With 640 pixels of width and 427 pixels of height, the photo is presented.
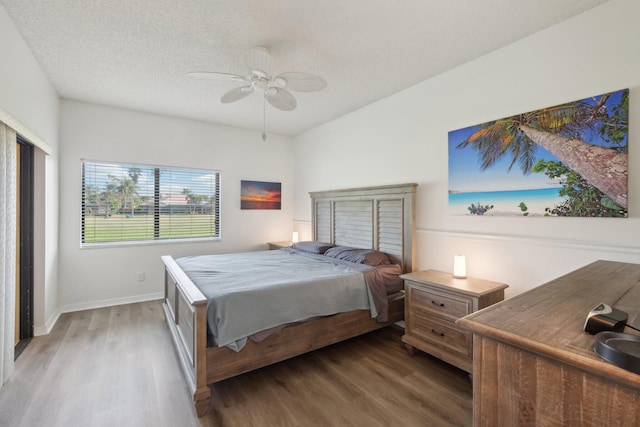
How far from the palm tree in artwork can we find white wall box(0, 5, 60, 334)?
3.70 metres

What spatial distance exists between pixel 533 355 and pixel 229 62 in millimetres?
2987

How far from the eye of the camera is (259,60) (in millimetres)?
2361

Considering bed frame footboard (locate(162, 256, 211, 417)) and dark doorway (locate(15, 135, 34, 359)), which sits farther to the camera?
dark doorway (locate(15, 135, 34, 359))

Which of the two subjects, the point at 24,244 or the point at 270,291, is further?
the point at 24,244

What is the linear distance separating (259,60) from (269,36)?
0.20m

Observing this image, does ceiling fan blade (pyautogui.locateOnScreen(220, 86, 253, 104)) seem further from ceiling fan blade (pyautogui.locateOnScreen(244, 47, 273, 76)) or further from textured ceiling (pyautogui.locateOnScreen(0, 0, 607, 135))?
textured ceiling (pyautogui.locateOnScreen(0, 0, 607, 135))

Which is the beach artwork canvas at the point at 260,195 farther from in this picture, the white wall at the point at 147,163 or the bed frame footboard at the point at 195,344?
the bed frame footboard at the point at 195,344

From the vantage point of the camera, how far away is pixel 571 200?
212cm

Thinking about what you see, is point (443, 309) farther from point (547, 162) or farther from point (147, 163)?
point (147, 163)

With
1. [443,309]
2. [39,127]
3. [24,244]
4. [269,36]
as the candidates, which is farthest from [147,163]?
[443,309]

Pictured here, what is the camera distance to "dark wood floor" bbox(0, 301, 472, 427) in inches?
74.1

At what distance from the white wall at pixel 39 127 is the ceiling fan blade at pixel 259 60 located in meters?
1.64

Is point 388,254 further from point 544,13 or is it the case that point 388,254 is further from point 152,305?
point 152,305

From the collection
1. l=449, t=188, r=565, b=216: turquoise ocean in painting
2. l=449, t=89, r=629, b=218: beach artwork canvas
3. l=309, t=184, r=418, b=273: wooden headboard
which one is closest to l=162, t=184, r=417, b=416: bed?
l=309, t=184, r=418, b=273: wooden headboard
